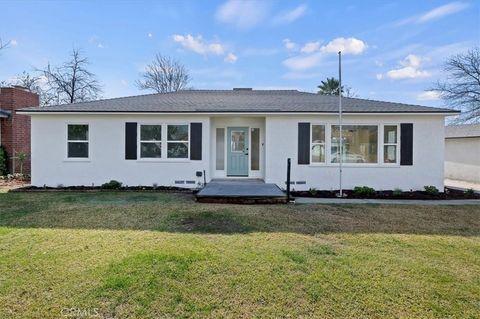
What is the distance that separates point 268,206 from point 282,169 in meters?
3.45

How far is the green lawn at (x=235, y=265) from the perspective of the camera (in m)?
3.22

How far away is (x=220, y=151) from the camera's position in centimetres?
1277

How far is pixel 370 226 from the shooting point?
20.7ft

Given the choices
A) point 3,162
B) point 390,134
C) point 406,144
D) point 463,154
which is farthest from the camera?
point 463,154

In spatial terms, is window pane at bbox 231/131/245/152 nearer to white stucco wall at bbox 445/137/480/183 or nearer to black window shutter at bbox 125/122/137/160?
black window shutter at bbox 125/122/137/160

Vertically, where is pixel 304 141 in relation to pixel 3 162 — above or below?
above

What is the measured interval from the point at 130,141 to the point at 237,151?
427 cm

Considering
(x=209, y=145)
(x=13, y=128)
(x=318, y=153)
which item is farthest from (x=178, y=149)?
(x=13, y=128)

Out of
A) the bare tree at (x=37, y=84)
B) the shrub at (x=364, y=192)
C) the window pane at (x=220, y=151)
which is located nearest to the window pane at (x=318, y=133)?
the shrub at (x=364, y=192)

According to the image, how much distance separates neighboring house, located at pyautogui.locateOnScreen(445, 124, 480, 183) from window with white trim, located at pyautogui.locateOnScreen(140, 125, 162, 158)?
1553cm

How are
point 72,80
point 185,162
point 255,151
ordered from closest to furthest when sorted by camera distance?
point 185,162, point 255,151, point 72,80

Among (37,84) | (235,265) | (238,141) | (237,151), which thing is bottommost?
(235,265)

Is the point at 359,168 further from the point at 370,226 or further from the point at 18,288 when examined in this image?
the point at 18,288

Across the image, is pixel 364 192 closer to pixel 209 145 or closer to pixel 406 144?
pixel 406 144
